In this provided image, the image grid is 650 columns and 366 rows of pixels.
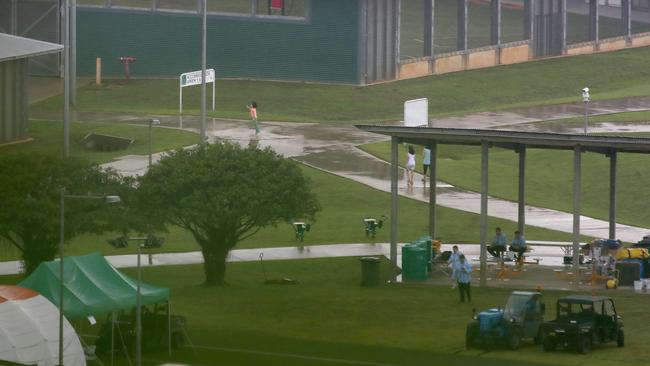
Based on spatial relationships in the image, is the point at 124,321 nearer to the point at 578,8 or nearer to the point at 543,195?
the point at 543,195

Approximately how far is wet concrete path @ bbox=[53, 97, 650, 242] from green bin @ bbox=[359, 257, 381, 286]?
12683 mm

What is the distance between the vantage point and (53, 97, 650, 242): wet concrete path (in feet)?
208

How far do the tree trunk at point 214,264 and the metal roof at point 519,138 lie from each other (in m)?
6.44

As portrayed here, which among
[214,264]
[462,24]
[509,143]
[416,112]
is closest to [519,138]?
[509,143]

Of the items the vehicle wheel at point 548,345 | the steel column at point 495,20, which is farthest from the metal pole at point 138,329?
the steel column at point 495,20

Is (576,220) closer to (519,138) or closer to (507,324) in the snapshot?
(519,138)

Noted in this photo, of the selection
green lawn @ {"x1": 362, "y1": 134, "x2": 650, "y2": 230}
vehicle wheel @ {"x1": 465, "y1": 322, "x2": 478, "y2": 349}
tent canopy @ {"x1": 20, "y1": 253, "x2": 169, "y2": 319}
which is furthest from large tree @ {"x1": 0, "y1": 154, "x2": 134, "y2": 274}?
green lawn @ {"x1": 362, "y1": 134, "x2": 650, "y2": 230}

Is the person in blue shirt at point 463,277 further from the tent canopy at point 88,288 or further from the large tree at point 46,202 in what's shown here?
the large tree at point 46,202

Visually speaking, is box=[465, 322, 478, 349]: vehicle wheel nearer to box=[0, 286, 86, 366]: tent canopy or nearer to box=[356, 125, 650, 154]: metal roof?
box=[0, 286, 86, 366]: tent canopy

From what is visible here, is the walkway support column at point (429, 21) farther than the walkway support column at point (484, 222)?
Yes

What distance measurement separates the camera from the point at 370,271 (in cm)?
5041

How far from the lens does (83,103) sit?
83750mm

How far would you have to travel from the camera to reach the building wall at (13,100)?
7081cm

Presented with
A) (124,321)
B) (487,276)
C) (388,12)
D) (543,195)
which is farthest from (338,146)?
(124,321)
